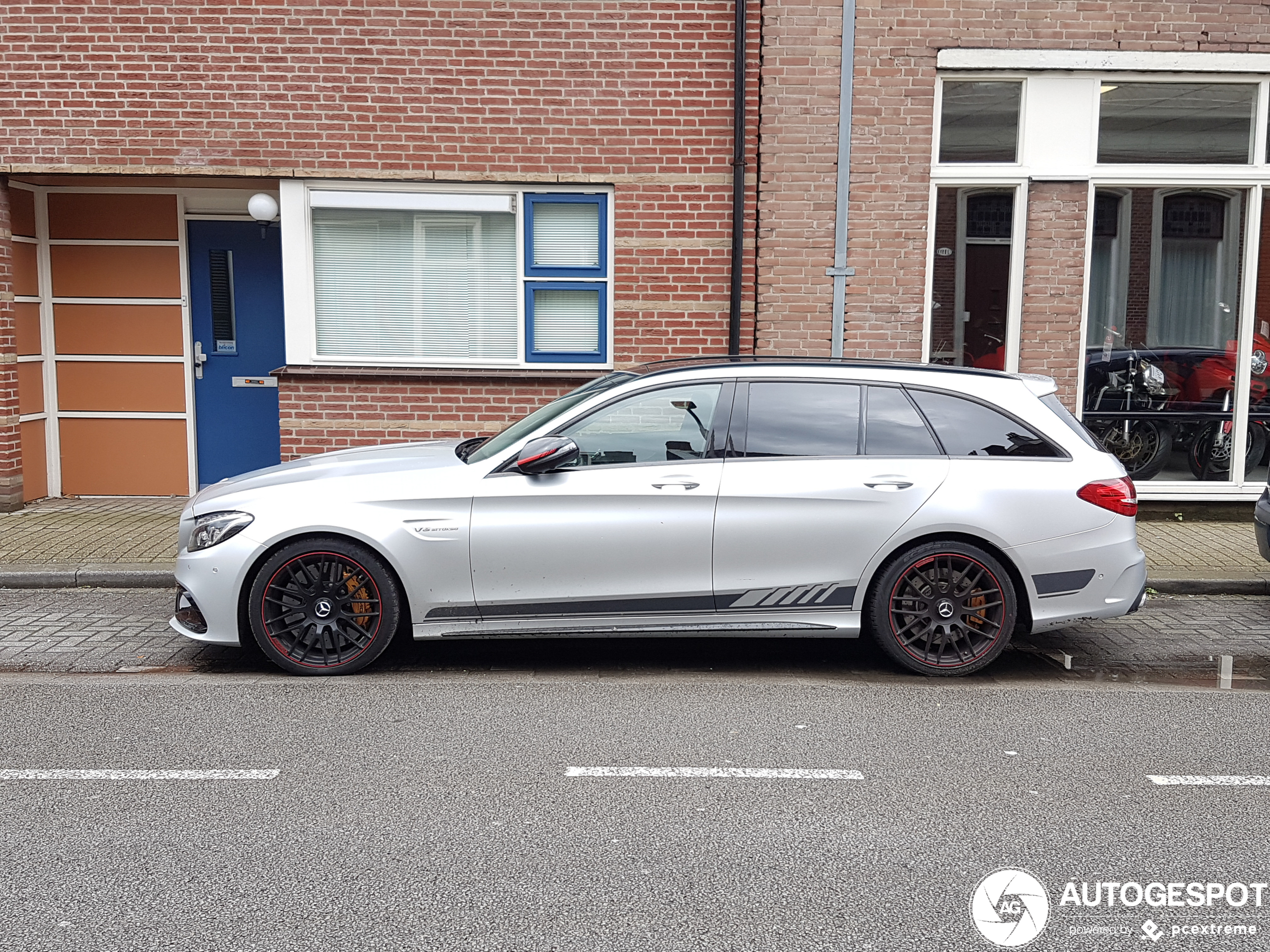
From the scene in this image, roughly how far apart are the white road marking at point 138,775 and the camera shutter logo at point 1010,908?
8.56 ft

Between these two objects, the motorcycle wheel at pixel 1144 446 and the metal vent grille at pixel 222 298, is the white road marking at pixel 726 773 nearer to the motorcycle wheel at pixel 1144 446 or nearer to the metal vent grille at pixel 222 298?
the motorcycle wheel at pixel 1144 446

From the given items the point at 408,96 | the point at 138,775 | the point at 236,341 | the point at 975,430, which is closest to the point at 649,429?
the point at 975,430

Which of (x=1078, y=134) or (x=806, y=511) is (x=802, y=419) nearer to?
(x=806, y=511)

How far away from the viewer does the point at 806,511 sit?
575cm

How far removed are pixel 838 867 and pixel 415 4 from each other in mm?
8208

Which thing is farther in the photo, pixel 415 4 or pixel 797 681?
pixel 415 4

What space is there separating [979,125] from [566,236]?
12.1 feet

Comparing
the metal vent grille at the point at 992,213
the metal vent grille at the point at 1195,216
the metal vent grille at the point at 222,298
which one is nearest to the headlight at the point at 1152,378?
the metal vent grille at the point at 1195,216

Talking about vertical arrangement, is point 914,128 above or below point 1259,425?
above

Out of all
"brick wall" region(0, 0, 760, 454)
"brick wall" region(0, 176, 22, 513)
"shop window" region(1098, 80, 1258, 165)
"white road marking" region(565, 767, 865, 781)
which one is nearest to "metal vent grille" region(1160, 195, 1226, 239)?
"shop window" region(1098, 80, 1258, 165)

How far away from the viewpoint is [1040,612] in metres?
5.90

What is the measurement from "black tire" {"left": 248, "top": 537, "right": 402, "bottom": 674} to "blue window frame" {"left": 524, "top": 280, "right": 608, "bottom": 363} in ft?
15.3

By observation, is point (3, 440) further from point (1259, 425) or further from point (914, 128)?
point (1259, 425)

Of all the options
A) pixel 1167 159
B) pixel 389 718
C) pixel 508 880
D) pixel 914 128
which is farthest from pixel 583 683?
pixel 1167 159
